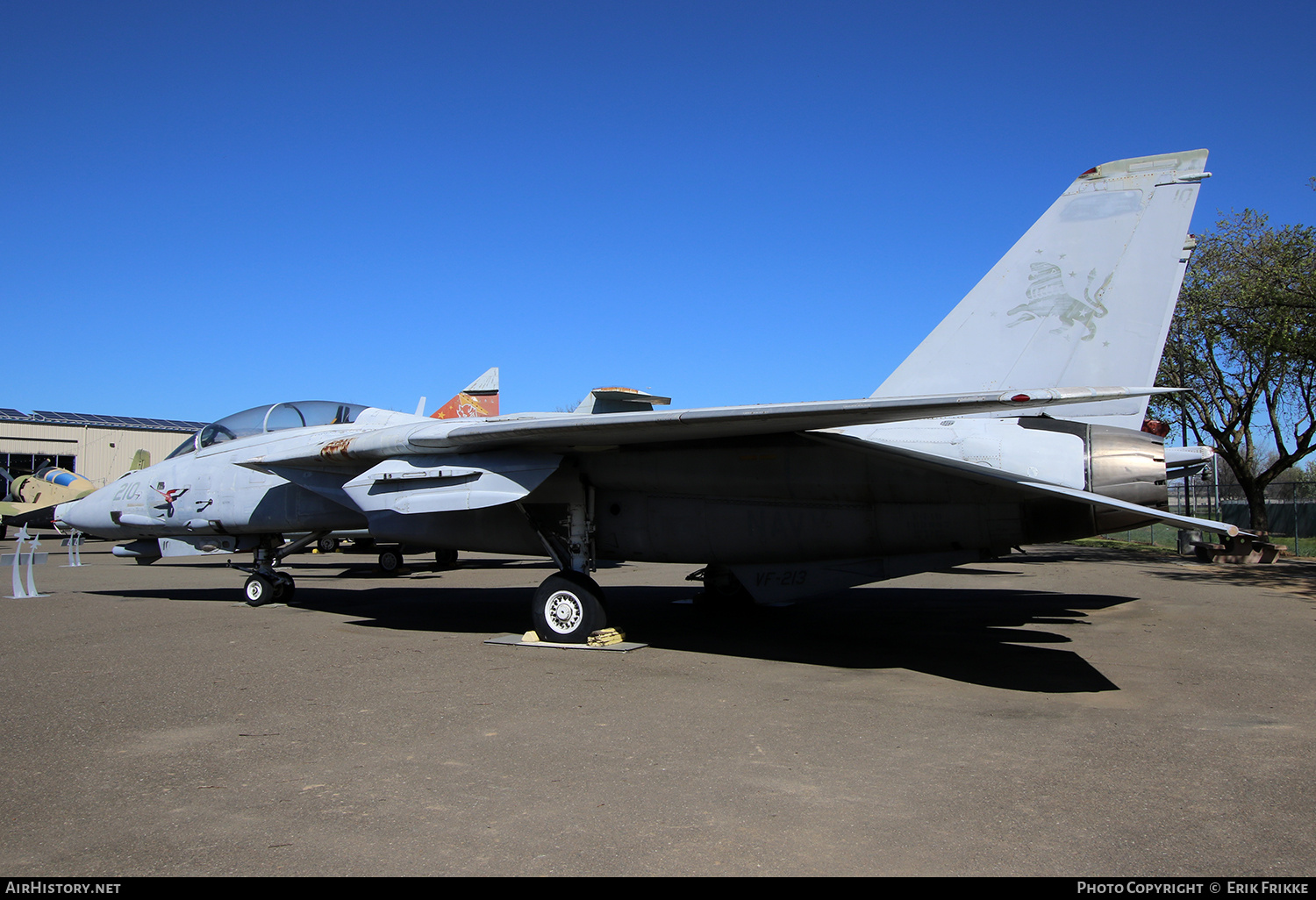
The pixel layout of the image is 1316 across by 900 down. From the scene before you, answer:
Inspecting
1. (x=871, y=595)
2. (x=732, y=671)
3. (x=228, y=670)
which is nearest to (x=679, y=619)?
(x=732, y=671)

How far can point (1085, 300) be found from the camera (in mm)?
7902

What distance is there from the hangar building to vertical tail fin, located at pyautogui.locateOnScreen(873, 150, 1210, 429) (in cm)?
4951

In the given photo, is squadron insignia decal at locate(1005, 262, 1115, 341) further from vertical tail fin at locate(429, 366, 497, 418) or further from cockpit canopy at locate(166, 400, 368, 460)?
vertical tail fin at locate(429, 366, 497, 418)

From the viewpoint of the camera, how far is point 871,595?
44.2ft

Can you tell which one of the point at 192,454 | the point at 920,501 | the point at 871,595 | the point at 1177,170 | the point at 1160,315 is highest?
the point at 1177,170

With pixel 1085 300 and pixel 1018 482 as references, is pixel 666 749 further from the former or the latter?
pixel 1085 300

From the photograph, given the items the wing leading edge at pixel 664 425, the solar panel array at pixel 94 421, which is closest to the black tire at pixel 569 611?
the wing leading edge at pixel 664 425

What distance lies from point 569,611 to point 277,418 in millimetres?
5536

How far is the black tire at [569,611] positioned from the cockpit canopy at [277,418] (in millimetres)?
4387

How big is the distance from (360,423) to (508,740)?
6.83m

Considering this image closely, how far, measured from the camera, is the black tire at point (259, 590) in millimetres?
11344

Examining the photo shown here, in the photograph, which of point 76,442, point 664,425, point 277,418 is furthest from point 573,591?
point 76,442

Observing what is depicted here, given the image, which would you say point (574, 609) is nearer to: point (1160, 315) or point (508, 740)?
point (508, 740)

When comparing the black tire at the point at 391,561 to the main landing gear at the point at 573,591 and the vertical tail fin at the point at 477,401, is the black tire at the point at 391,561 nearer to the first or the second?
the vertical tail fin at the point at 477,401
